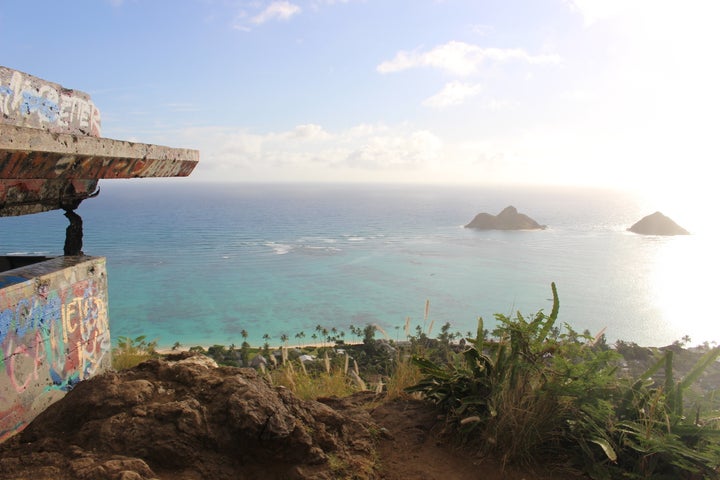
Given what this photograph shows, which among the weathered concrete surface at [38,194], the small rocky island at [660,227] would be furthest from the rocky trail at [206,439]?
the small rocky island at [660,227]

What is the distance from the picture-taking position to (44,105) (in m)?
5.27

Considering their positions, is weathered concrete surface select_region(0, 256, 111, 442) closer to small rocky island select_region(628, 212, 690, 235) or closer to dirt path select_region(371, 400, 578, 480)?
dirt path select_region(371, 400, 578, 480)

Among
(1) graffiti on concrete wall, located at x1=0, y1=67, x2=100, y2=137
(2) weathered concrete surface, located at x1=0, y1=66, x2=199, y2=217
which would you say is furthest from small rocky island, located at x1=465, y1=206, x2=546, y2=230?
(2) weathered concrete surface, located at x1=0, y1=66, x2=199, y2=217

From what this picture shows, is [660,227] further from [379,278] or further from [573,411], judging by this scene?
[573,411]

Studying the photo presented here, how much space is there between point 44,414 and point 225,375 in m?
1.25

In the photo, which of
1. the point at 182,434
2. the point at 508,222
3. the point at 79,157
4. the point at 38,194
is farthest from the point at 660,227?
the point at 182,434

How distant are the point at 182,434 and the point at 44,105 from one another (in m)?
4.28

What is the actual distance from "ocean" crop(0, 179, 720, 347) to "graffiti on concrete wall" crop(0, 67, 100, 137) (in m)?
12.1

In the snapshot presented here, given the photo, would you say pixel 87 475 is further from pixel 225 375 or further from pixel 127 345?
pixel 127 345

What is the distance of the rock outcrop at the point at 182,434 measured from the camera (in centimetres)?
272

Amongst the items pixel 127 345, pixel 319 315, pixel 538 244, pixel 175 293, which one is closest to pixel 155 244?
pixel 175 293

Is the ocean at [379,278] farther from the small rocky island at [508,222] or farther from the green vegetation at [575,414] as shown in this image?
the green vegetation at [575,414]

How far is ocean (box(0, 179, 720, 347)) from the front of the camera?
133ft

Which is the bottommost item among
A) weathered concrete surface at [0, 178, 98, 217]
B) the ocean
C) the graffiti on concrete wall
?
the ocean
